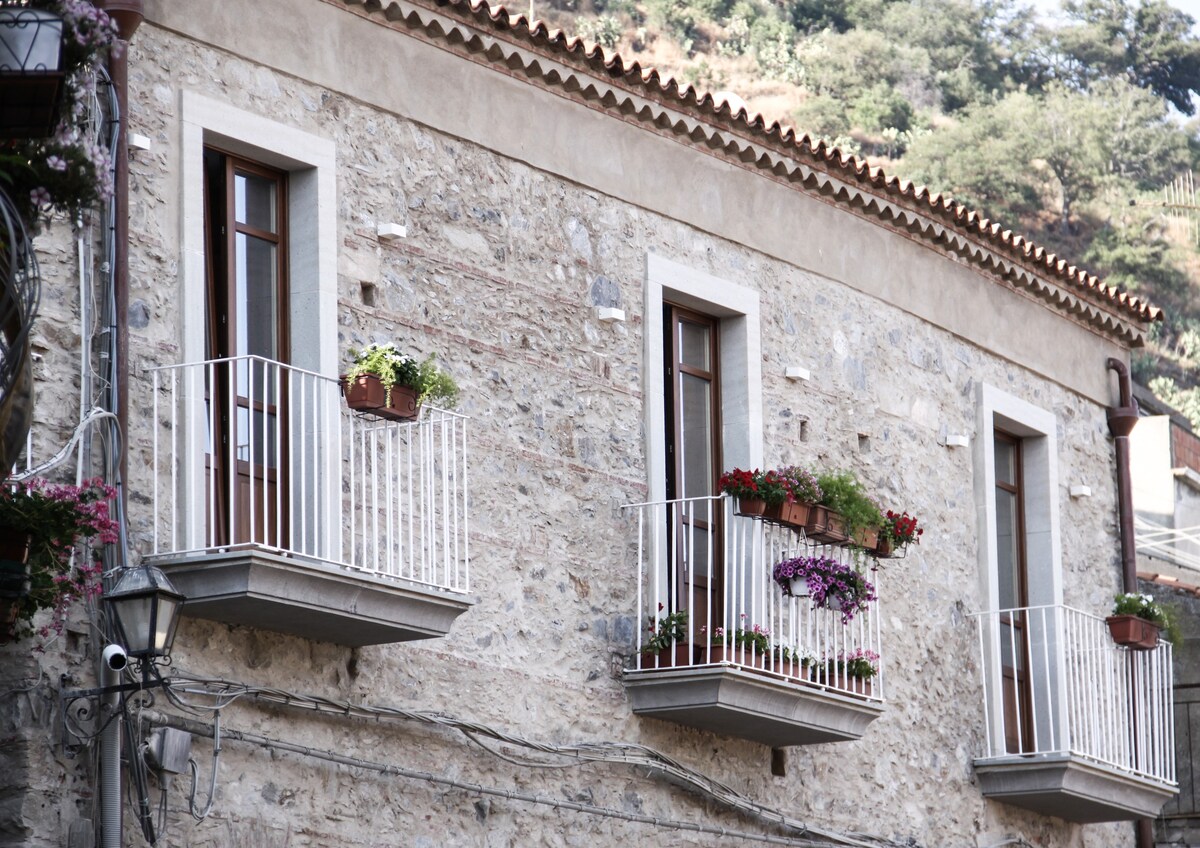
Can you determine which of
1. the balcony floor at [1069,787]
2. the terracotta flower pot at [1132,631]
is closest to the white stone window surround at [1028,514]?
the balcony floor at [1069,787]

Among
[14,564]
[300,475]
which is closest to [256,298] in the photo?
[300,475]

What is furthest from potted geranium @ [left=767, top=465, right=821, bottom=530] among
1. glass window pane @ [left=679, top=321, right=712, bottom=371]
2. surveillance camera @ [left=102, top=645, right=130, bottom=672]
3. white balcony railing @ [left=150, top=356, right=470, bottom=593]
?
surveillance camera @ [left=102, top=645, right=130, bottom=672]

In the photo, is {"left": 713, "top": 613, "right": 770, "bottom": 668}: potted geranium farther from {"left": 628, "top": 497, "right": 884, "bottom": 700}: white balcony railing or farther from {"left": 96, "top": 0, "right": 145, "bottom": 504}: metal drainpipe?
{"left": 96, "top": 0, "right": 145, "bottom": 504}: metal drainpipe

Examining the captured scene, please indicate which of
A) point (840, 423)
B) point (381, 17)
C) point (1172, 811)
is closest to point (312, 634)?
point (381, 17)

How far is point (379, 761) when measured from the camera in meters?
10.6

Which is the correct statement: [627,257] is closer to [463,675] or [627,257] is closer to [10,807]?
[463,675]

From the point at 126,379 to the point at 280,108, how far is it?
6.18 ft

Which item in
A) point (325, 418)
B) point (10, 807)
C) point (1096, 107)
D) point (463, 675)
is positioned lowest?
point (10, 807)

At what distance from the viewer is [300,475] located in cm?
1059

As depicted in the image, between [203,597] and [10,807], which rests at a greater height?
[203,597]

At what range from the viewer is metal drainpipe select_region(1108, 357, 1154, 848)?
1645 centimetres

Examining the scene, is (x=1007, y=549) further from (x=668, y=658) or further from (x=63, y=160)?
(x=63, y=160)

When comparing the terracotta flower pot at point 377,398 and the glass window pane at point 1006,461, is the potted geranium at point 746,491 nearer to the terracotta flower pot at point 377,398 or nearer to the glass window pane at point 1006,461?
the terracotta flower pot at point 377,398

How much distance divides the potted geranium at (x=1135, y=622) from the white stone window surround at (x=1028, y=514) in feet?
1.45
